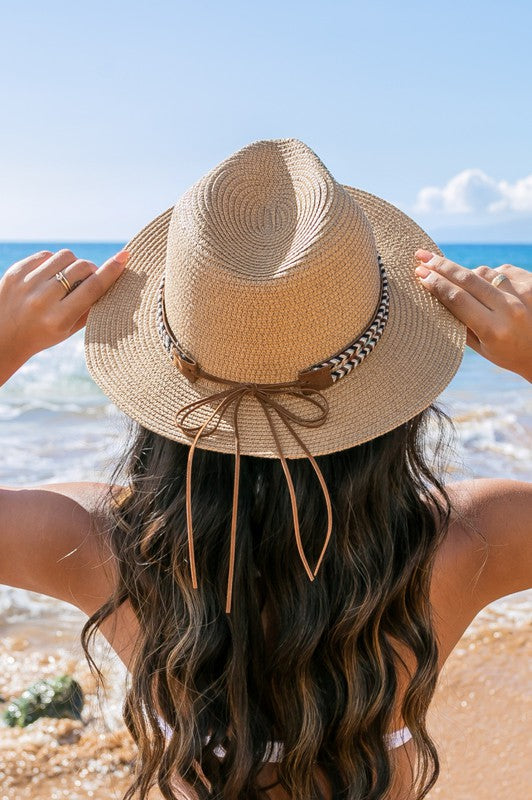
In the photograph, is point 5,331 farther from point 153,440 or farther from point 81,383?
point 81,383

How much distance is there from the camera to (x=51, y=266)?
157 centimetres

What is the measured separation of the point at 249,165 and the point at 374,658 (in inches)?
38.1

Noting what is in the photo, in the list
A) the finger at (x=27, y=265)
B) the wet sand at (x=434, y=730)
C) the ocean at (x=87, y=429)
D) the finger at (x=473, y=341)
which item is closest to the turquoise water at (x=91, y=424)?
the ocean at (x=87, y=429)

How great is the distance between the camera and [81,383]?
35.7ft

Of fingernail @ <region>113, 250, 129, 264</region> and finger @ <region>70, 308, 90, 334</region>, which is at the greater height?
fingernail @ <region>113, 250, 129, 264</region>

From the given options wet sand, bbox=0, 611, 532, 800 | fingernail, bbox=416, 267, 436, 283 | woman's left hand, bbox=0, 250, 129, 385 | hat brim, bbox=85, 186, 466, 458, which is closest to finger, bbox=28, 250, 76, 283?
woman's left hand, bbox=0, 250, 129, 385

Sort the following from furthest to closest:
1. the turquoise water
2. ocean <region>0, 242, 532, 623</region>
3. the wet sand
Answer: the turquoise water
ocean <region>0, 242, 532, 623</region>
the wet sand

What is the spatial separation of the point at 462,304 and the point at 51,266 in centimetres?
82

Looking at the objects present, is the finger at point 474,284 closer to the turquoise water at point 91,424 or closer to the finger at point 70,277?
the finger at point 70,277

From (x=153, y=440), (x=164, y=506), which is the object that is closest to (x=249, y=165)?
(x=153, y=440)

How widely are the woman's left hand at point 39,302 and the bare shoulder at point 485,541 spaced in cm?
83

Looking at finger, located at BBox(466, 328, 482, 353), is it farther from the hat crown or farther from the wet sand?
the wet sand

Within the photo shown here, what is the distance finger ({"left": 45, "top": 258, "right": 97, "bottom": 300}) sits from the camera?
5.11 feet

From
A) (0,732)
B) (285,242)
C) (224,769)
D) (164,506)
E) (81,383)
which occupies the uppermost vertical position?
(285,242)
